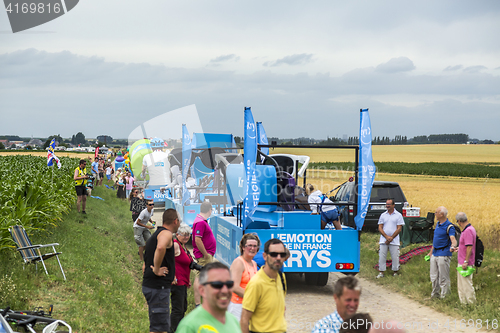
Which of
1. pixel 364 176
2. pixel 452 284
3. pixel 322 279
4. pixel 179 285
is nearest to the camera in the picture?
pixel 179 285

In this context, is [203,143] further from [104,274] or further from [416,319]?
[416,319]

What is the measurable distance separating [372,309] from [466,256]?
198 cm

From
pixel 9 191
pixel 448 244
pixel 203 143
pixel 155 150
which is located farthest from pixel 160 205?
pixel 448 244

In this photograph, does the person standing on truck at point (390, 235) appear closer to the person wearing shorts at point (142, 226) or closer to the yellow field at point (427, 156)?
the person wearing shorts at point (142, 226)

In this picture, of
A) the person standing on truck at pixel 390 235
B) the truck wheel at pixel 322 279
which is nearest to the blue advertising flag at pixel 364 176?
the truck wheel at pixel 322 279

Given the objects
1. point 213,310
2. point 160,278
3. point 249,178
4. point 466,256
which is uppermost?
point 249,178

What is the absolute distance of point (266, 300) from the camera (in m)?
4.40

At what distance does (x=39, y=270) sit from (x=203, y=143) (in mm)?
10043

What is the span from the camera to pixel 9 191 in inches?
459

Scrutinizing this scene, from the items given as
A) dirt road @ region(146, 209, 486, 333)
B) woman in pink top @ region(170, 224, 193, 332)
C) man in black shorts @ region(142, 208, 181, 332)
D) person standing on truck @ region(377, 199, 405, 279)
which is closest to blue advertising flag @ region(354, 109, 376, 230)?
dirt road @ region(146, 209, 486, 333)

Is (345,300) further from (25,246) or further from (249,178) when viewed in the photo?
(25,246)

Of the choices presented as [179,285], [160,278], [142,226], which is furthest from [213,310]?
[142,226]

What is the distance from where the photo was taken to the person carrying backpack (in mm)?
8742

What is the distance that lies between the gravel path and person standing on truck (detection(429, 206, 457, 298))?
569 mm
